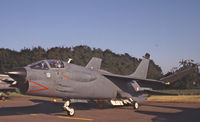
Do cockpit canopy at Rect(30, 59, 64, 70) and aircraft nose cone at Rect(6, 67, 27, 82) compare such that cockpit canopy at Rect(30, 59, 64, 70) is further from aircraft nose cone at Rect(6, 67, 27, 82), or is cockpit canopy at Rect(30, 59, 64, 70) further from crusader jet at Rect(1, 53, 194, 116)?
aircraft nose cone at Rect(6, 67, 27, 82)

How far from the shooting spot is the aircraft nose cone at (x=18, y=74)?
891 centimetres

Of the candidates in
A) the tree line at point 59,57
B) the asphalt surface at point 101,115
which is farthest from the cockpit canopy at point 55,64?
the tree line at point 59,57

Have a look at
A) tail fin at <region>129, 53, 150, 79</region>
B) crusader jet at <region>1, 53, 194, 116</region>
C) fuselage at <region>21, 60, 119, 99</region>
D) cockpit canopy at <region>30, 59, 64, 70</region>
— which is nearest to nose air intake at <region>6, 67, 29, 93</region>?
crusader jet at <region>1, 53, 194, 116</region>

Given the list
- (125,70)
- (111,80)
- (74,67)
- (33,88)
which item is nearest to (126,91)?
(111,80)

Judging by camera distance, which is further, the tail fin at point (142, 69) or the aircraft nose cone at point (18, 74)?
the tail fin at point (142, 69)

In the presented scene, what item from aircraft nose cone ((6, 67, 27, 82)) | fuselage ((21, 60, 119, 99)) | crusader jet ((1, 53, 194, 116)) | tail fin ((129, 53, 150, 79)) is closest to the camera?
aircraft nose cone ((6, 67, 27, 82))

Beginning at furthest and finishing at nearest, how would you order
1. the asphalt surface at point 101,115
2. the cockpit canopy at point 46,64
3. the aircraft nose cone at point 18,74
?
the asphalt surface at point 101,115, the cockpit canopy at point 46,64, the aircraft nose cone at point 18,74

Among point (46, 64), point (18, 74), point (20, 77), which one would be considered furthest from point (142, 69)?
point (18, 74)

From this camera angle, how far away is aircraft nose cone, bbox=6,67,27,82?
891cm

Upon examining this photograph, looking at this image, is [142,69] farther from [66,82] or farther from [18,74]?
[18,74]

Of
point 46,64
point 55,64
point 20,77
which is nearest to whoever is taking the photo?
point 20,77

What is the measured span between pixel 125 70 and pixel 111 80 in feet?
163

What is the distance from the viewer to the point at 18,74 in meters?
8.99

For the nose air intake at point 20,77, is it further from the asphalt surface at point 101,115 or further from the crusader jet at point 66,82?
the asphalt surface at point 101,115
